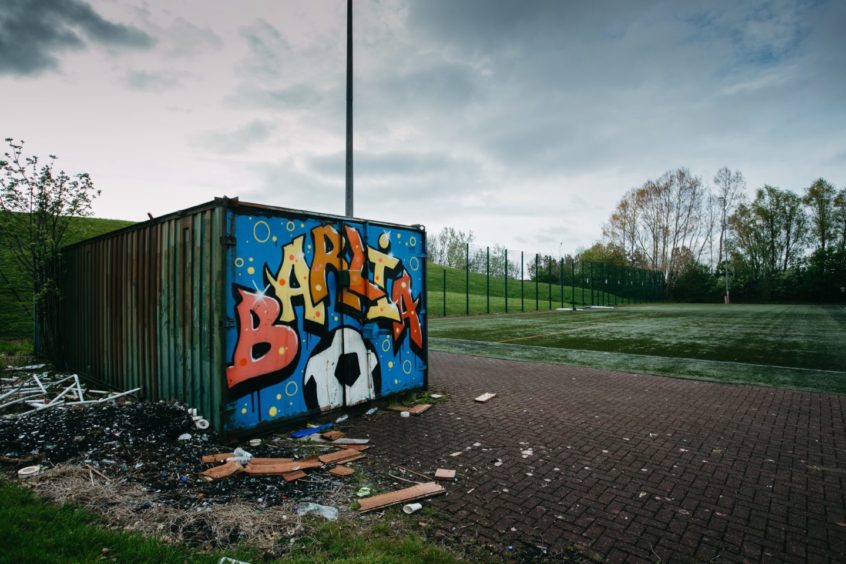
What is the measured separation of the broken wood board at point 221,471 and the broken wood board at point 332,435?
47.9 inches

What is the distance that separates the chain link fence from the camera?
96.3 feet

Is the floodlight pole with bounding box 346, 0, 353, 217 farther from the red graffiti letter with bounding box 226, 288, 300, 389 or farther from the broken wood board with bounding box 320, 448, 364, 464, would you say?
the broken wood board with bounding box 320, 448, 364, 464

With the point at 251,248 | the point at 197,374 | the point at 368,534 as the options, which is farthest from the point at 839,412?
the point at 197,374

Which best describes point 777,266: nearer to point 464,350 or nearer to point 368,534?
point 464,350

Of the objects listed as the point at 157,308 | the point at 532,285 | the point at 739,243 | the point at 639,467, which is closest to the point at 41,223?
the point at 157,308

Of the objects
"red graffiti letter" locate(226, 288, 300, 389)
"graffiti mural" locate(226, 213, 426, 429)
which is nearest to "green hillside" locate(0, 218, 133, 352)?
"graffiti mural" locate(226, 213, 426, 429)

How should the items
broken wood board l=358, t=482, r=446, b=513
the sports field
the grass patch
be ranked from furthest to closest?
1. the sports field
2. broken wood board l=358, t=482, r=446, b=513
3. the grass patch

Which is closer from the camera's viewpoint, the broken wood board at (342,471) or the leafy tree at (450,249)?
the broken wood board at (342,471)

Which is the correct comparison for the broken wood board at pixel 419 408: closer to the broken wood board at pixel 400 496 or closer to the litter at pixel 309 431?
the litter at pixel 309 431

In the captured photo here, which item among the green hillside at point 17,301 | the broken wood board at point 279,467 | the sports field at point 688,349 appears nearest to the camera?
the broken wood board at point 279,467

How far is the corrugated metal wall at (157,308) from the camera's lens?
194 inches

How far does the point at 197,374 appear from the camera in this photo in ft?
16.8

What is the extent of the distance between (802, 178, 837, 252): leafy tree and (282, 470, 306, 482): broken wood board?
66390mm

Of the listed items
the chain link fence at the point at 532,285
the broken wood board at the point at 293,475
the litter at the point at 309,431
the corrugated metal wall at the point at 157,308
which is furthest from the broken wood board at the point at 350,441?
the chain link fence at the point at 532,285
